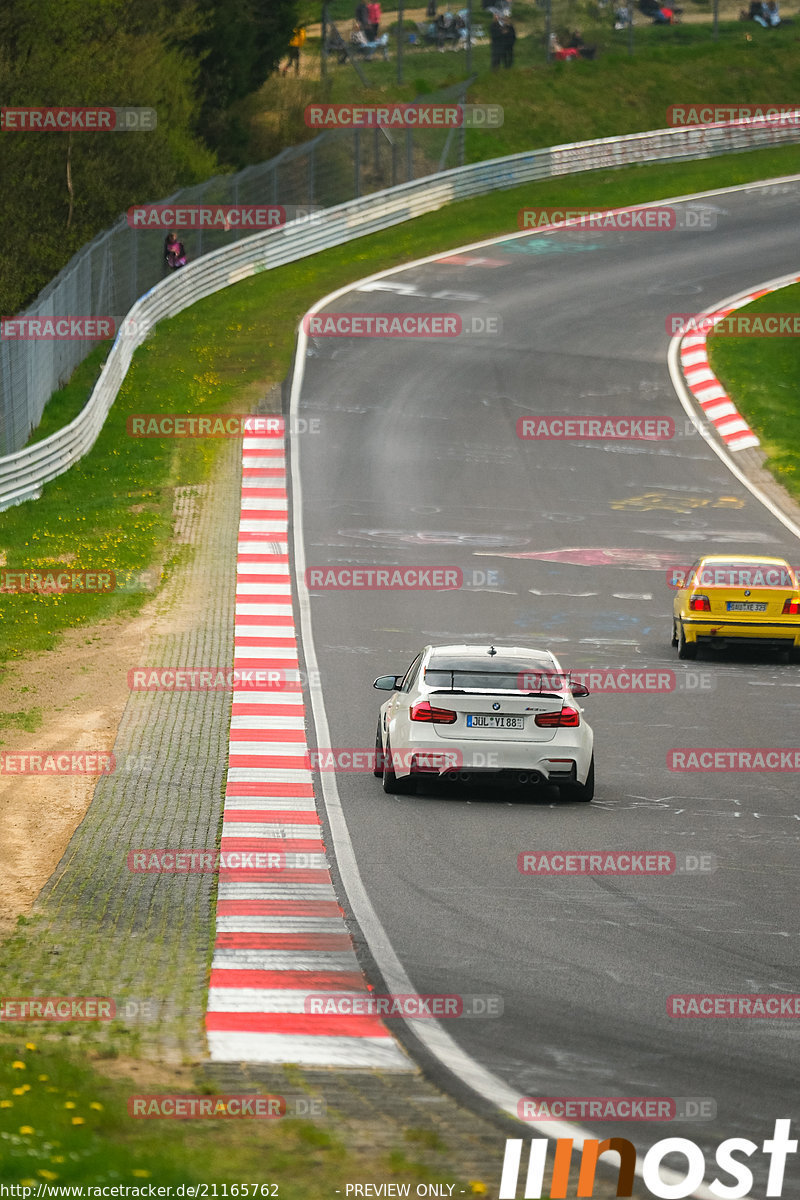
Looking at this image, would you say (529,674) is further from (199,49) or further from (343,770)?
(199,49)

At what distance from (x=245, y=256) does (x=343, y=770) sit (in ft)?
111

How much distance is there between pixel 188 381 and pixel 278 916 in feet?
92.5

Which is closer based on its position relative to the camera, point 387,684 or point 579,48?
point 387,684

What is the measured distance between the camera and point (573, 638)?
2198 centimetres

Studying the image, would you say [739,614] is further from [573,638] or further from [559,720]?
[559,720]

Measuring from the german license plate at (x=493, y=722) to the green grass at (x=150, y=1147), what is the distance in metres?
6.74

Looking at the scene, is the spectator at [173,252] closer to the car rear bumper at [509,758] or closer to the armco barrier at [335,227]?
the armco barrier at [335,227]

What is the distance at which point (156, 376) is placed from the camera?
3834 centimetres

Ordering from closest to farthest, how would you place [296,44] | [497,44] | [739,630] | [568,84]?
[739,630], [497,44], [568,84], [296,44]

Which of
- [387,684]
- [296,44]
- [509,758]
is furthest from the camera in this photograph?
[296,44]

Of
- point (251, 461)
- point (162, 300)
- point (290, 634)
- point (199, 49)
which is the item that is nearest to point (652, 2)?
point (199, 49)

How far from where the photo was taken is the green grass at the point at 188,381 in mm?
25359

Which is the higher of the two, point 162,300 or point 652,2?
point 652,2

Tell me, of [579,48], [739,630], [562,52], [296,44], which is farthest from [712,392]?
[296,44]
